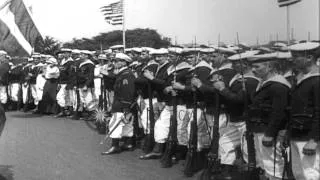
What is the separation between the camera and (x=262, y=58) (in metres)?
6.28

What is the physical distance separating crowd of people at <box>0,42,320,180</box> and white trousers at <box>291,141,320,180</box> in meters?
0.01

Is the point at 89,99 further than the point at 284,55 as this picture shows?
Yes

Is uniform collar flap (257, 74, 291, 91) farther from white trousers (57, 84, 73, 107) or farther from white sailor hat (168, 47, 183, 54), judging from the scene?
white trousers (57, 84, 73, 107)

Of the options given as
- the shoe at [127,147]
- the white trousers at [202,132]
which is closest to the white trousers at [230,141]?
the white trousers at [202,132]

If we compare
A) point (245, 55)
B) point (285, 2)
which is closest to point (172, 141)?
point (245, 55)

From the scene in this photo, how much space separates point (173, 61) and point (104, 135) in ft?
11.4

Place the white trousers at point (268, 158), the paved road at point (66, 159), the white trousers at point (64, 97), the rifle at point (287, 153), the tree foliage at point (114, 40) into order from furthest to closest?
1. the tree foliage at point (114, 40)
2. the white trousers at point (64, 97)
3. the paved road at point (66, 159)
4. the white trousers at point (268, 158)
5. the rifle at point (287, 153)

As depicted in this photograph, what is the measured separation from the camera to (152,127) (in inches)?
371

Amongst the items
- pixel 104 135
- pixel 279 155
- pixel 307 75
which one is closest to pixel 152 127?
pixel 104 135

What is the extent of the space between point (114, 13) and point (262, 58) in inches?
374

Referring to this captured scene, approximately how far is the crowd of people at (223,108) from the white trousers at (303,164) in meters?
0.01

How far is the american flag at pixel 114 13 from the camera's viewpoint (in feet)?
49.3

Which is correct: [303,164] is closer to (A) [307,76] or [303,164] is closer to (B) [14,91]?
(A) [307,76]

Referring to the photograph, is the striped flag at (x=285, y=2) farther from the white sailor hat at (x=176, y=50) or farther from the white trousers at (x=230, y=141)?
the white sailor hat at (x=176, y=50)
